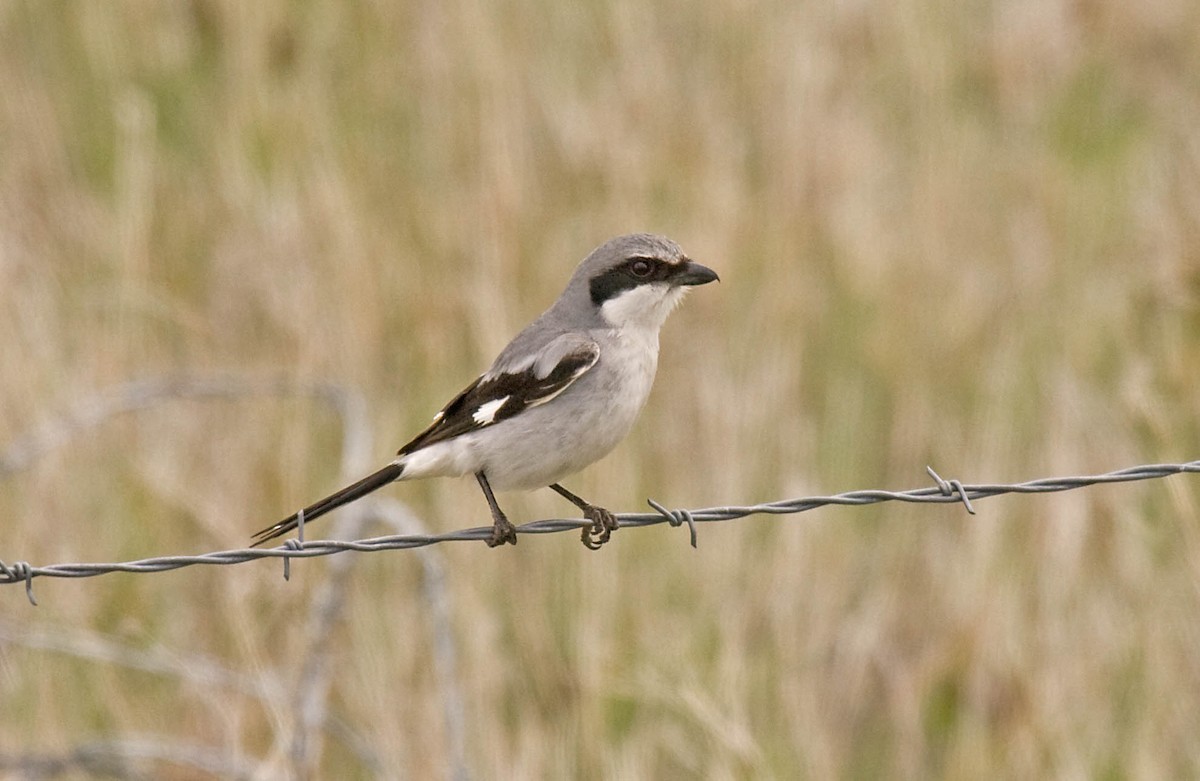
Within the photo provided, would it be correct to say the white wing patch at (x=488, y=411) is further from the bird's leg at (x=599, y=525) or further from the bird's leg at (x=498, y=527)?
the bird's leg at (x=599, y=525)

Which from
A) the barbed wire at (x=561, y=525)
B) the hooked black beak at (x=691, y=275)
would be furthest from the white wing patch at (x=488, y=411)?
the hooked black beak at (x=691, y=275)

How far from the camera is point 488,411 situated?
4617mm

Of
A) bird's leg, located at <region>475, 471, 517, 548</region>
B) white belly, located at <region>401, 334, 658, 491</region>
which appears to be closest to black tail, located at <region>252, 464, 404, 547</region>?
white belly, located at <region>401, 334, 658, 491</region>

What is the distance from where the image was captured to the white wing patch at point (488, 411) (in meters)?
4.59

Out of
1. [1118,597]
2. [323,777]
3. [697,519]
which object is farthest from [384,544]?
[1118,597]

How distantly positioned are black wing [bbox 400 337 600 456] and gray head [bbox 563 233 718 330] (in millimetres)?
234

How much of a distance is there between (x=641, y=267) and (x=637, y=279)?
4 cm

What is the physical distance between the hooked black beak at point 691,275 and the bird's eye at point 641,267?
7 cm

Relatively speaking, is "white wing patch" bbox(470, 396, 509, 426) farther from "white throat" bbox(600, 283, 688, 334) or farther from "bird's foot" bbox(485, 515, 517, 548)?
"white throat" bbox(600, 283, 688, 334)

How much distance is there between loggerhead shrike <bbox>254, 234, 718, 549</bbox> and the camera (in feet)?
14.8

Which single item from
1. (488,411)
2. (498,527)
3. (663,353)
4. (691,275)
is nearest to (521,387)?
(488,411)

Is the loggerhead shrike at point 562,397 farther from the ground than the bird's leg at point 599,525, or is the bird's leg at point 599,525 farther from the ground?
the loggerhead shrike at point 562,397

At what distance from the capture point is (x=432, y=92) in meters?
8.19

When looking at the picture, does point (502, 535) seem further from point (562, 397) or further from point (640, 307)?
point (640, 307)
